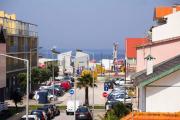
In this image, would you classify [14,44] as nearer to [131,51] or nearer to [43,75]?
[43,75]

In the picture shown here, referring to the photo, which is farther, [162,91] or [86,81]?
[86,81]

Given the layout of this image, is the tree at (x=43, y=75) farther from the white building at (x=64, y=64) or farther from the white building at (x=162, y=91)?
the white building at (x=162, y=91)

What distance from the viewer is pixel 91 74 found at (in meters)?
66.9

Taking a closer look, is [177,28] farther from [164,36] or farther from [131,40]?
[131,40]

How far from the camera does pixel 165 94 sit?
26.0 metres

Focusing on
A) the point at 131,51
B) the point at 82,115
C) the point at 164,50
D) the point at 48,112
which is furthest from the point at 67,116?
the point at 131,51

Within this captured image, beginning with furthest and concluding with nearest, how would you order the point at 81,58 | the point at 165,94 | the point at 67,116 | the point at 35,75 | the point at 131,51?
the point at 131,51
the point at 81,58
the point at 35,75
the point at 67,116
the point at 165,94

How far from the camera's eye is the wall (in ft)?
85.2

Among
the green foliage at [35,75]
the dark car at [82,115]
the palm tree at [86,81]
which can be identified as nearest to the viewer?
the dark car at [82,115]

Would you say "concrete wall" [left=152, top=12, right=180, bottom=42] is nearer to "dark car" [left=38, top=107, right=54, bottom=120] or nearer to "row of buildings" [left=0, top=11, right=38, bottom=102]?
"dark car" [left=38, top=107, right=54, bottom=120]

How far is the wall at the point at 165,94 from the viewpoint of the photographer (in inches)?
1022

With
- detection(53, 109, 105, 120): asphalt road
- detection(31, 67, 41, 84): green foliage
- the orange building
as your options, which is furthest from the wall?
the orange building

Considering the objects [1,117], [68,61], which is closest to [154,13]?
[1,117]

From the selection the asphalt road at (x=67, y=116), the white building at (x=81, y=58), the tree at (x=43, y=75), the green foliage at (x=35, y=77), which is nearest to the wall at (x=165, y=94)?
the asphalt road at (x=67, y=116)
